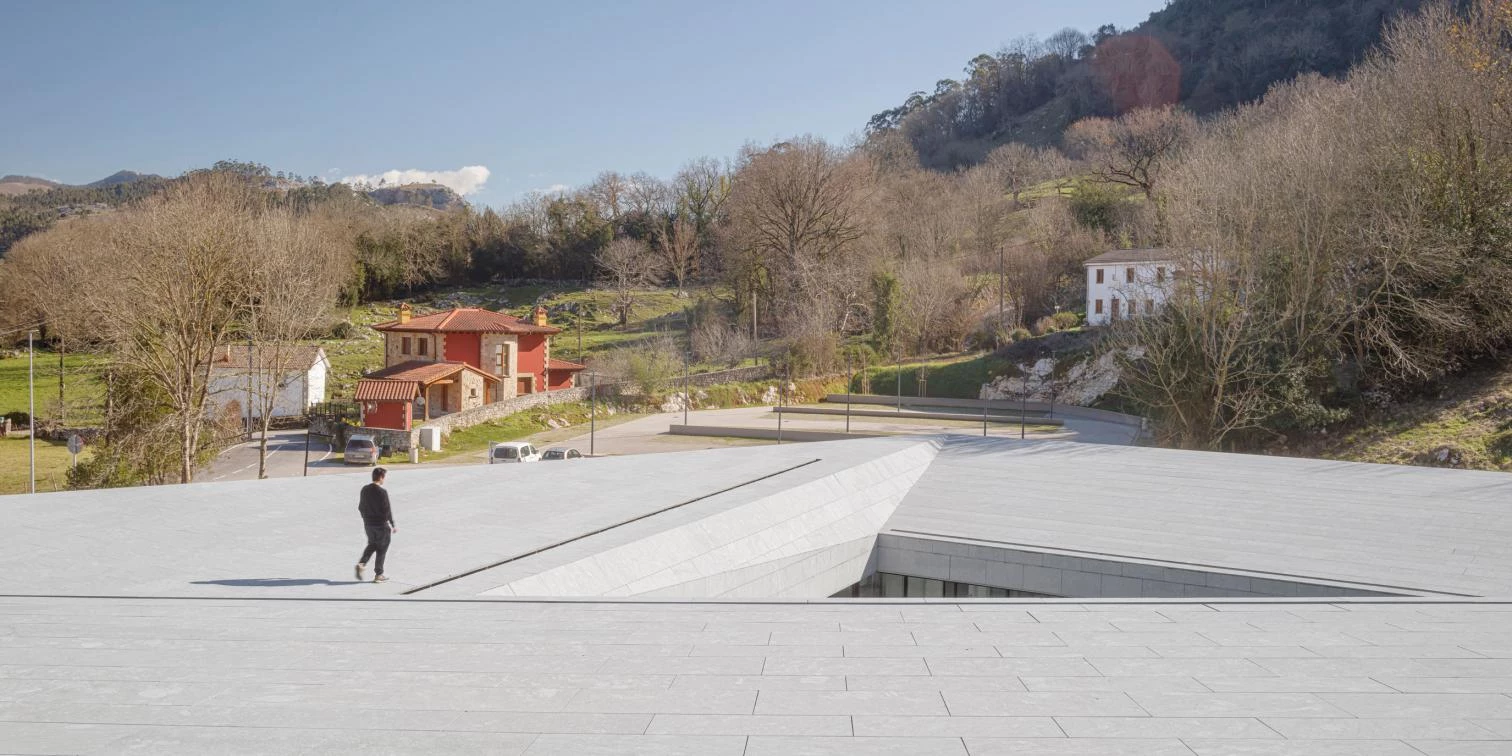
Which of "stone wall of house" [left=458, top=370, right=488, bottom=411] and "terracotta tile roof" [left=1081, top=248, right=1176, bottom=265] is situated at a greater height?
"terracotta tile roof" [left=1081, top=248, right=1176, bottom=265]

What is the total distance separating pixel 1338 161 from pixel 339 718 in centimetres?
2756

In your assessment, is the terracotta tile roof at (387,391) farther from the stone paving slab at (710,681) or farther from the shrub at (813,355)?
the stone paving slab at (710,681)

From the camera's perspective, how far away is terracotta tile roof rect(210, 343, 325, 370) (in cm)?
2803

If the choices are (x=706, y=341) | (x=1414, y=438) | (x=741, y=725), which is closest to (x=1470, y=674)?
(x=741, y=725)

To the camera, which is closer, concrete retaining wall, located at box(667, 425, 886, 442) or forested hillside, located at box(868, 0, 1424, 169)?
concrete retaining wall, located at box(667, 425, 886, 442)

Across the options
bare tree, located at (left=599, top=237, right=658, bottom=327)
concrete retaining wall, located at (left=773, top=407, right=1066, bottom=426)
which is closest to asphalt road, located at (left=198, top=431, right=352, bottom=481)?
concrete retaining wall, located at (left=773, top=407, right=1066, bottom=426)

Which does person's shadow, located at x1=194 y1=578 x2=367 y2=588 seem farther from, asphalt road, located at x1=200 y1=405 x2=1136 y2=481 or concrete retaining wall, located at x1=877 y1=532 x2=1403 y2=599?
asphalt road, located at x1=200 y1=405 x2=1136 y2=481

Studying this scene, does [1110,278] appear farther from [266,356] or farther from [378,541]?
[378,541]

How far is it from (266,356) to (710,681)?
89.9 ft

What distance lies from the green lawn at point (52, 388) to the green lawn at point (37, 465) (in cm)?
172

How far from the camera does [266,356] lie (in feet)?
93.9

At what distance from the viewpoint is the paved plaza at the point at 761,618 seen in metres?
4.86

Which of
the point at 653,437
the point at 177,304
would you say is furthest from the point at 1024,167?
the point at 177,304

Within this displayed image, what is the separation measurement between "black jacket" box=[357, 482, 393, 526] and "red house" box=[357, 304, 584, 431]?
27246 millimetres
